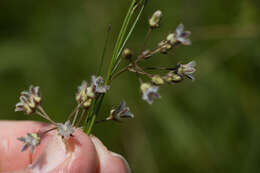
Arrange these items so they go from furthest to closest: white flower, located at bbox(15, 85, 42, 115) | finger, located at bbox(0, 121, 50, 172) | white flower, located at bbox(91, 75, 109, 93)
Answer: finger, located at bbox(0, 121, 50, 172) → white flower, located at bbox(15, 85, 42, 115) → white flower, located at bbox(91, 75, 109, 93)

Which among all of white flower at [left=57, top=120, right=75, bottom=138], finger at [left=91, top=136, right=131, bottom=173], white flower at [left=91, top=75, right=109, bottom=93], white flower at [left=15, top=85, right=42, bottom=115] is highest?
white flower at [left=91, top=75, right=109, bottom=93]

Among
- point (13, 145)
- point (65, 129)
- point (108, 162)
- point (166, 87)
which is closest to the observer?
point (65, 129)

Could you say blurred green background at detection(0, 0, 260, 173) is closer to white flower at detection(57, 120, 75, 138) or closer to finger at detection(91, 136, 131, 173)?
finger at detection(91, 136, 131, 173)

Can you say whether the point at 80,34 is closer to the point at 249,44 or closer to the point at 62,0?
the point at 62,0

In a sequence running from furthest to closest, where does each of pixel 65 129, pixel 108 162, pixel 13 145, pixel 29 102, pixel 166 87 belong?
pixel 166 87, pixel 13 145, pixel 108 162, pixel 29 102, pixel 65 129

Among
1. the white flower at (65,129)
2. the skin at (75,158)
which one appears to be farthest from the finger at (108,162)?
the white flower at (65,129)

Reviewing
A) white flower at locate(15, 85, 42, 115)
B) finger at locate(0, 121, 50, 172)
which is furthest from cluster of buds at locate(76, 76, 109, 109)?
finger at locate(0, 121, 50, 172)

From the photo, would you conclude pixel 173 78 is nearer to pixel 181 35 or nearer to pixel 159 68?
pixel 159 68

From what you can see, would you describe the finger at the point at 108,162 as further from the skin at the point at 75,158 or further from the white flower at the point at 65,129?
the white flower at the point at 65,129

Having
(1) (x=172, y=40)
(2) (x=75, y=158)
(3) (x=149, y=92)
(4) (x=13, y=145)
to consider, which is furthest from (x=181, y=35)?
(4) (x=13, y=145)

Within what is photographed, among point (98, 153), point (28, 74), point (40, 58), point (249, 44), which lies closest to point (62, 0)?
point (40, 58)
